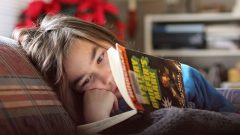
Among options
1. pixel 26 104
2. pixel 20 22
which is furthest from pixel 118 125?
pixel 20 22

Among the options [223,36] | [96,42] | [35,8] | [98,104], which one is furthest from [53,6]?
[98,104]

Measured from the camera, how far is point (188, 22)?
262 cm

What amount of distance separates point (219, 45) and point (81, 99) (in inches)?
75.4

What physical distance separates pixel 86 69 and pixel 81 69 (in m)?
0.01

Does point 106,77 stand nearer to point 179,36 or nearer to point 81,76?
point 81,76

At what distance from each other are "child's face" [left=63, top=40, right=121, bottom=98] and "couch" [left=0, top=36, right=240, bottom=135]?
177 millimetres

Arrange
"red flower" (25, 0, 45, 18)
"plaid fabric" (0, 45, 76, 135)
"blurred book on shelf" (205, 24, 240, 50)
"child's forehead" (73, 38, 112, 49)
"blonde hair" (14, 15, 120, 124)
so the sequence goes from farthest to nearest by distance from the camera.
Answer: "blurred book on shelf" (205, 24, 240, 50) < "red flower" (25, 0, 45, 18) < "child's forehead" (73, 38, 112, 49) < "blonde hair" (14, 15, 120, 124) < "plaid fabric" (0, 45, 76, 135)

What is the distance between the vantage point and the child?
0.76 meters

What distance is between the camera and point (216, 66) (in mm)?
2666

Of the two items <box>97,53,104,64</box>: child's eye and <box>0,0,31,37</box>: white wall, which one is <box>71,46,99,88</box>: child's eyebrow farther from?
<box>0,0,31,37</box>: white wall

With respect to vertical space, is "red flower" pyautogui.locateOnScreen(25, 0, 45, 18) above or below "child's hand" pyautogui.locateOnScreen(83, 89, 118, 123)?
above

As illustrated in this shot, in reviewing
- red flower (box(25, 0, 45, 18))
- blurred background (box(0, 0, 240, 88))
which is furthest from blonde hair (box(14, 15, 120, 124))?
blurred background (box(0, 0, 240, 88))

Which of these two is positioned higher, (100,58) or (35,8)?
(35,8)

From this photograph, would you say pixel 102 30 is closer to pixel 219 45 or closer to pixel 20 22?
pixel 20 22
